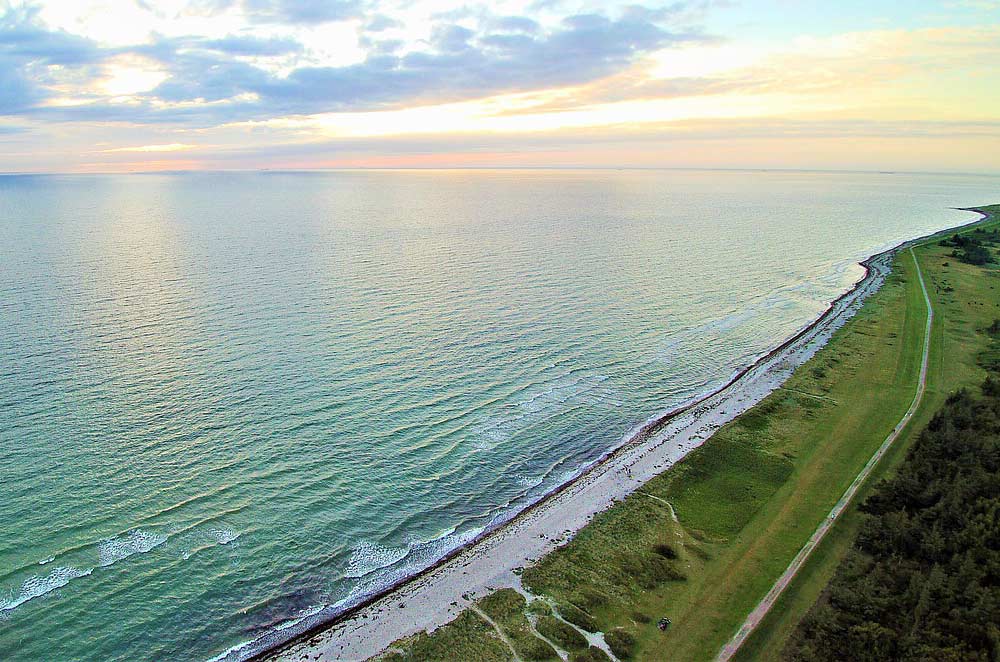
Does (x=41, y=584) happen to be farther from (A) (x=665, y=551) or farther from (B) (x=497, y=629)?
(A) (x=665, y=551)

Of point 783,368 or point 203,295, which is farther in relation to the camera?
A: point 203,295

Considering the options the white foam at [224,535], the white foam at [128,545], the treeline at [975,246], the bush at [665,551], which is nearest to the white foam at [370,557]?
the white foam at [224,535]

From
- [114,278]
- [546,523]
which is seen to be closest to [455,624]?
[546,523]

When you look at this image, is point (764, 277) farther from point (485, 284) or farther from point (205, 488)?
point (205, 488)

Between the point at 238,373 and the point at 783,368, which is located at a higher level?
the point at 238,373

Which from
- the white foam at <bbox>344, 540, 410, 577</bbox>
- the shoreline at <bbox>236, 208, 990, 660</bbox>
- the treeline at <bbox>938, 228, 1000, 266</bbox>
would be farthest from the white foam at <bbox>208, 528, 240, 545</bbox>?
the treeline at <bbox>938, 228, 1000, 266</bbox>

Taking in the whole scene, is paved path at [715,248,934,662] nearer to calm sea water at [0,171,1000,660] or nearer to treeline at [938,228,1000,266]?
calm sea water at [0,171,1000,660]

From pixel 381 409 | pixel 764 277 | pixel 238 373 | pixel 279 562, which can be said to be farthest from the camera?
pixel 764 277
